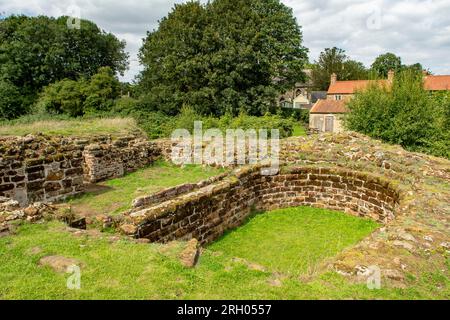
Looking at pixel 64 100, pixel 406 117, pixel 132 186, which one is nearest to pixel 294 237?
pixel 132 186

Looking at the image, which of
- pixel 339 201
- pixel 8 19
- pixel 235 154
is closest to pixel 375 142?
pixel 339 201

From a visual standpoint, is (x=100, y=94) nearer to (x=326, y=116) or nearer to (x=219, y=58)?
(x=219, y=58)

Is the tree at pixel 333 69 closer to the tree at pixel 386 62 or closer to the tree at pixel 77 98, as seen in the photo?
the tree at pixel 386 62

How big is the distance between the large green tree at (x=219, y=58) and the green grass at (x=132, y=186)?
1619cm

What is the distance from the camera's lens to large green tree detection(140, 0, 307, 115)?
29.2 m

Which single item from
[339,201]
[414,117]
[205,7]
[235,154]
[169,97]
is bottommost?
[339,201]

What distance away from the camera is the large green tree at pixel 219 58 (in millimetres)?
29219

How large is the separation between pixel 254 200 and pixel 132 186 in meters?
4.48

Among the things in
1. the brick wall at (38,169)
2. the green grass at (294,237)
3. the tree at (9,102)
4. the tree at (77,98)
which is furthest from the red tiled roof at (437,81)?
the brick wall at (38,169)

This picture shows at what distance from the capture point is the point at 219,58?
28.4m
